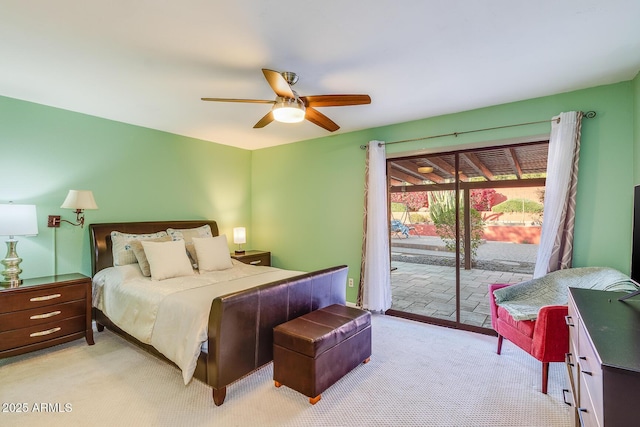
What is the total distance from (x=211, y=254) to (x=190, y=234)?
0.74 meters

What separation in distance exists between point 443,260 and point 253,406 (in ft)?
9.39

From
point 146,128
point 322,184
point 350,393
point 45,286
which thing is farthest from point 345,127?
point 45,286

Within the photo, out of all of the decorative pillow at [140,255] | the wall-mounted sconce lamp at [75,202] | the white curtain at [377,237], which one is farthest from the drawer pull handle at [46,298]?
the white curtain at [377,237]

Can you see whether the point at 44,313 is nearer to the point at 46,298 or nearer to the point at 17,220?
the point at 46,298

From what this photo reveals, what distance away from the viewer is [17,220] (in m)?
2.70

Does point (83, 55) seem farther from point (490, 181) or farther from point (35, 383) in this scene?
point (490, 181)

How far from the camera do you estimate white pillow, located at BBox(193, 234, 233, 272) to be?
3.54m

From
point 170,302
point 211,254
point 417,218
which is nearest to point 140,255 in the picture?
point 211,254

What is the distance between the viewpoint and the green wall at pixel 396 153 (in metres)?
2.73

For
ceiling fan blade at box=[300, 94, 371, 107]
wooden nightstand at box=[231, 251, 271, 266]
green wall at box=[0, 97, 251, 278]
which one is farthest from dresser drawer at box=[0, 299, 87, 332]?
ceiling fan blade at box=[300, 94, 371, 107]

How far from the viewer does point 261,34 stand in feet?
6.57

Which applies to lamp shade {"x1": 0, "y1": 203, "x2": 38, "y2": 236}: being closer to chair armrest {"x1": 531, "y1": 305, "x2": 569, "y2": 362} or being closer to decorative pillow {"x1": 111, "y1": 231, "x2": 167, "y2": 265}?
decorative pillow {"x1": 111, "y1": 231, "x2": 167, "y2": 265}

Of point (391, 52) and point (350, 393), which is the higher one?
point (391, 52)

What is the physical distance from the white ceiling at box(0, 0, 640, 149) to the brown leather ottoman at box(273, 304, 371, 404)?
208cm
